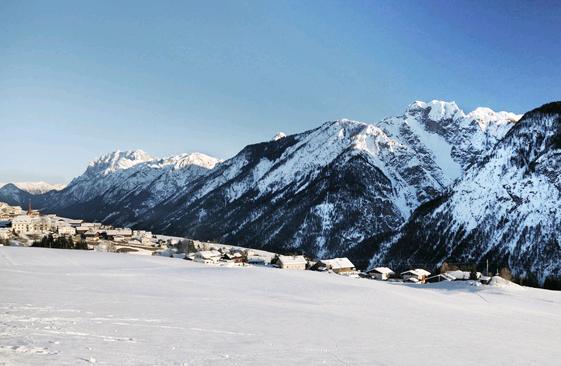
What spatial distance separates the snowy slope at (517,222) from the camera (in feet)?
506

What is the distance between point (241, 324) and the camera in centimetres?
2419

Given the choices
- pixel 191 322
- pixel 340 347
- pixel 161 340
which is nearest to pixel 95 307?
pixel 191 322

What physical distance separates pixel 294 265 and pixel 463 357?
350 ft

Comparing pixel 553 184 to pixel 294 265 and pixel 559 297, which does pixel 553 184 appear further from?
pixel 559 297

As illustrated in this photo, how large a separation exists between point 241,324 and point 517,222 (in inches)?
6878

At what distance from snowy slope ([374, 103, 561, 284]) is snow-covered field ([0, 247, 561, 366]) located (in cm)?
12075

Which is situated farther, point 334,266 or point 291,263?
point 334,266

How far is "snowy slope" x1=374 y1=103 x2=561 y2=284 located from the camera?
154250mm

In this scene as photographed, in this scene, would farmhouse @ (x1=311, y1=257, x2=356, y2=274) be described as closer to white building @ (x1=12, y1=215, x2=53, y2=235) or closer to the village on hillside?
the village on hillside

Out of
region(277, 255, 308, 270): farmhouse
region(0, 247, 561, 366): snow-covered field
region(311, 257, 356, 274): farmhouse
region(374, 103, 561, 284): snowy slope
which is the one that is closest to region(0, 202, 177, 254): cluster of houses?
region(277, 255, 308, 270): farmhouse

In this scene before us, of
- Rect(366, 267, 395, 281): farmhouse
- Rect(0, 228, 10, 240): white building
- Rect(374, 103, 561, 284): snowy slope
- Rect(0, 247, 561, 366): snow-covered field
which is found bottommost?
Rect(366, 267, 395, 281): farmhouse

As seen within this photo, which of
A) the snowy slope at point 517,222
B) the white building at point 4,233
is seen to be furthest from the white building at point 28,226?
the snowy slope at point 517,222

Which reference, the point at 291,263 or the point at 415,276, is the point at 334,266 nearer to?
the point at 291,263

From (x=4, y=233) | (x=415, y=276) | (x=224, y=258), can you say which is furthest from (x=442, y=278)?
(x=4, y=233)
